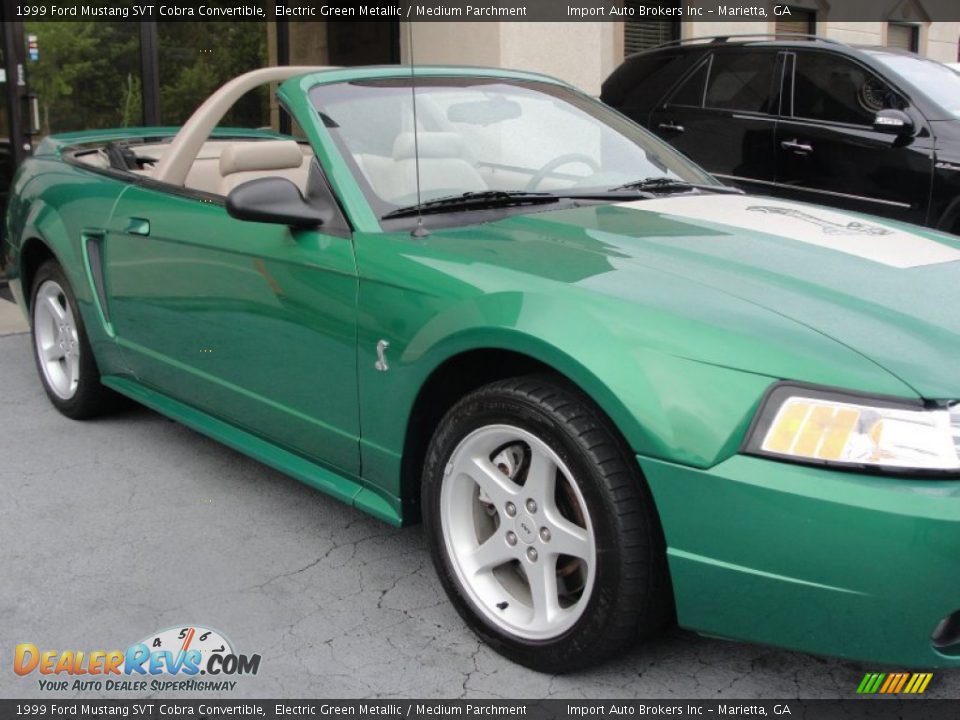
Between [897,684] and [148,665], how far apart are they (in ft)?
6.12

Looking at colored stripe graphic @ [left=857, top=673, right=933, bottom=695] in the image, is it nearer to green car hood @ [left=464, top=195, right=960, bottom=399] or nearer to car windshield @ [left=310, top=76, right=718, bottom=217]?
green car hood @ [left=464, top=195, right=960, bottom=399]

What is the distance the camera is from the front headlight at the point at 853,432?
218cm

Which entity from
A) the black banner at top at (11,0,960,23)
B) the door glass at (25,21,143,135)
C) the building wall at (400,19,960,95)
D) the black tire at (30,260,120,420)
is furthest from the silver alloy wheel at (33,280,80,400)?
the building wall at (400,19,960,95)

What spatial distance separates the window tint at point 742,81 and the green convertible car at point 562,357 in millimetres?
3650

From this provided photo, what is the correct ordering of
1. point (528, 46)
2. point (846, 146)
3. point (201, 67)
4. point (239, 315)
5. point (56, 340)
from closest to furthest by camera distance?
1. point (239, 315)
2. point (56, 340)
3. point (846, 146)
4. point (201, 67)
5. point (528, 46)

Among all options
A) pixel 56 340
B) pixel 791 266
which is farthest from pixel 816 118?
pixel 56 340

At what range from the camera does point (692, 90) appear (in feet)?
25.4

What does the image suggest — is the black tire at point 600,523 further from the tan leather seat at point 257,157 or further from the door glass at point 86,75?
the door glass at point 86,75

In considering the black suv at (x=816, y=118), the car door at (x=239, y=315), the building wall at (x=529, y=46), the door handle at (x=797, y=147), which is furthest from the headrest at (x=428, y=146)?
the building wall at (x=529, y=46)

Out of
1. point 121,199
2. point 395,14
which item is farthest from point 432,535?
point 395,14

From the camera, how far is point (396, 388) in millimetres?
2936

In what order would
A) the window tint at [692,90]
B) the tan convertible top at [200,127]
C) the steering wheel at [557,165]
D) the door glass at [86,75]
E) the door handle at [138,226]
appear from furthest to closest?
the door glass at [86,75]
the window tint at [692,90]
the tan convertible top at [200,127]
the door handle at [138,226]
the steering wheel at [557,165]

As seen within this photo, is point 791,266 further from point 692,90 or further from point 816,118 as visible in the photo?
point 692,90

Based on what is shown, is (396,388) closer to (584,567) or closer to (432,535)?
(432,535)
